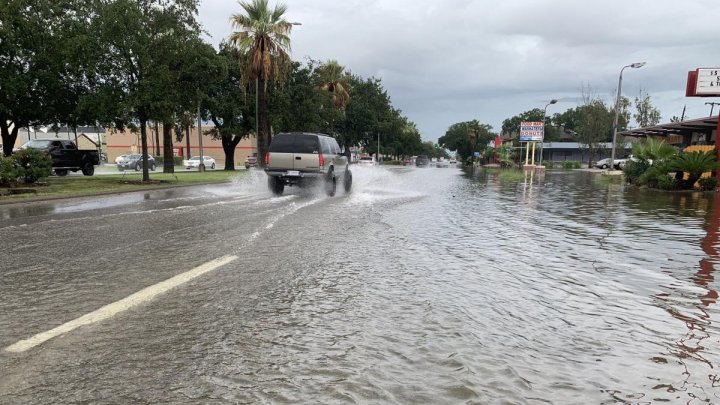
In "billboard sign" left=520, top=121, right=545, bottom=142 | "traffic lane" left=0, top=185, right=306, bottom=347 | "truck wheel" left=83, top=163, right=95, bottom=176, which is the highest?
"billboard sign" left=520, top=121, right=545, bottom=142

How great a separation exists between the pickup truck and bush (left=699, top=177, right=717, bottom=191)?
108 feet

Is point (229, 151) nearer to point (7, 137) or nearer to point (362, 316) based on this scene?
point (7, 137)

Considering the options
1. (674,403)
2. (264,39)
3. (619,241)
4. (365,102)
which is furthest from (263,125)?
(365,102)

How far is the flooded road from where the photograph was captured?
312 centimetres

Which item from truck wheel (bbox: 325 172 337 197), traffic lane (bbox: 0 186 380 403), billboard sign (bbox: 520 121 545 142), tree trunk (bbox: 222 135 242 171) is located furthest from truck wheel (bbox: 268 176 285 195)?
billboard sign (bbox: 520 121 545 142)

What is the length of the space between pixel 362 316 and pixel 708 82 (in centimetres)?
2221

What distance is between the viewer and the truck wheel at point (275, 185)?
1720cm

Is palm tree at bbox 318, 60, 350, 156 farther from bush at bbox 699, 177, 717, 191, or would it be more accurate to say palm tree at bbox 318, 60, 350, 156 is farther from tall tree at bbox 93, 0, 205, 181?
bush at bbox 699, 177, 717, 191

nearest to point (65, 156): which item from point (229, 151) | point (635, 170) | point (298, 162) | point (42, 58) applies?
point (42, 58)

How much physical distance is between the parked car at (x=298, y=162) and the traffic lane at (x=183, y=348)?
10582 mm

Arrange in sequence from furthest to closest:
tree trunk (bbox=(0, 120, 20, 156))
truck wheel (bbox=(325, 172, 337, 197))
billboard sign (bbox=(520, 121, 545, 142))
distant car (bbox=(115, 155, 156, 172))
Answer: billboard sign (bbox=(520, 121, 545, 142))
distant car (bbox=(115, 155, 156, 172))
tree trunk (bbox=(0, 120, 20, 156))
truck wheel (bbox=(325, 172, 337, 197))

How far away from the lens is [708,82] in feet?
65.8

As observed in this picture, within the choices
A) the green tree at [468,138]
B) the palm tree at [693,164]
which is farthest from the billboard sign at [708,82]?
the green tree at [468,138]

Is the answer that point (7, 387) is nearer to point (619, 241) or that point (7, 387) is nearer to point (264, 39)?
point (619, 241)
